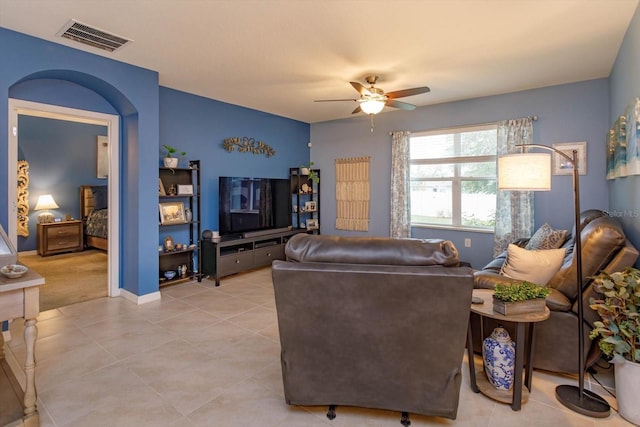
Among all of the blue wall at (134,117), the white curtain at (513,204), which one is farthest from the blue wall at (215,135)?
the white curtain at (513,204)

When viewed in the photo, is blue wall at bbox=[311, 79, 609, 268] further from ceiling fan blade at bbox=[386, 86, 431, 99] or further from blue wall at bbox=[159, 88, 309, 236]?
ceiling fan blade at bbox=[386, 86, 431, 99]

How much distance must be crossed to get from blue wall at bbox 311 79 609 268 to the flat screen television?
1.11 metres

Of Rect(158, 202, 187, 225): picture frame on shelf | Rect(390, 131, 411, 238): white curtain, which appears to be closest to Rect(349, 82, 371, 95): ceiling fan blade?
Rect(390, 131, 411, 238): white curtain

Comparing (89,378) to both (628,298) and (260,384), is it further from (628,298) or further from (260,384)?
(628,298)

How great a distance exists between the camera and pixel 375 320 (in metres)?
1.59

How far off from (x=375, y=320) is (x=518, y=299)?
2.87 ft

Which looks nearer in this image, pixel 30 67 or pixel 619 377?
pixel 619 377

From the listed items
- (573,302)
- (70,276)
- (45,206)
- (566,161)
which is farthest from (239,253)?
(45,206)

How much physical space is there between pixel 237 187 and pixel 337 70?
7.29 ft

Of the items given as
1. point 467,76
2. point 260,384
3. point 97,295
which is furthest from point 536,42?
point 97,295

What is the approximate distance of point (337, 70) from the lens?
3.77m

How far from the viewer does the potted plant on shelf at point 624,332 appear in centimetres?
184

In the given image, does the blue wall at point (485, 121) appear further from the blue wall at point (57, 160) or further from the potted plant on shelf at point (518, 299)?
the blue wall at point (57, 160)

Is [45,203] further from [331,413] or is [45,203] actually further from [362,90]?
[331,413]
